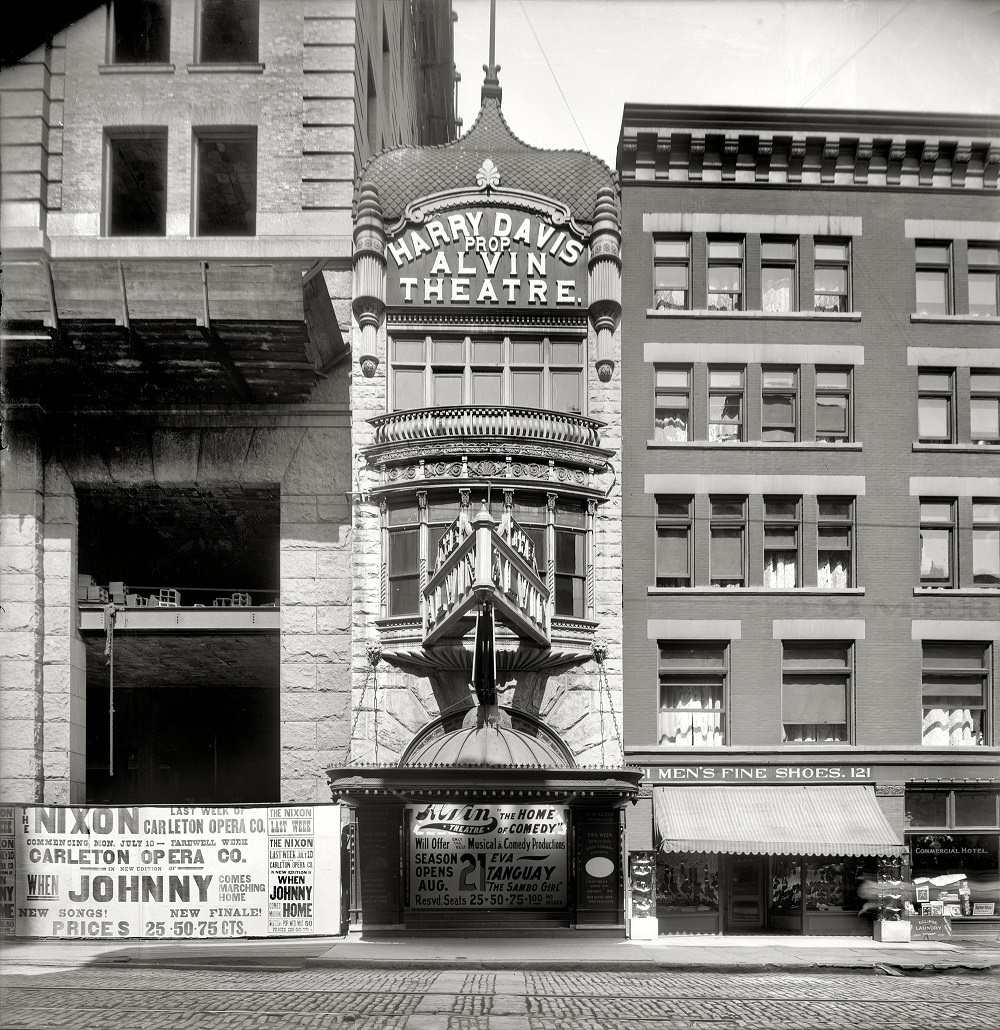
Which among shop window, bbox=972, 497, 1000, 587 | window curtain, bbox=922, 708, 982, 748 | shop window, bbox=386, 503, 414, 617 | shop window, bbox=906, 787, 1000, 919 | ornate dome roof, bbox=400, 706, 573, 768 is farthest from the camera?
shop window, bbox=972, 497, 1000, 587

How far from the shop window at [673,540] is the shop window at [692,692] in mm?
1493

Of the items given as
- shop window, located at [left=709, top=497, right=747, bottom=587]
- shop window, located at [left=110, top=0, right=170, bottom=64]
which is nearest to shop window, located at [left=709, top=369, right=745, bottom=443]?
shop window, located at [left=709, top=497, right=747, bottom=587]

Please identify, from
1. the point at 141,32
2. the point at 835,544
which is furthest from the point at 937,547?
the point at 141,32

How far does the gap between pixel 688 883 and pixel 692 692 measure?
13.3 feet

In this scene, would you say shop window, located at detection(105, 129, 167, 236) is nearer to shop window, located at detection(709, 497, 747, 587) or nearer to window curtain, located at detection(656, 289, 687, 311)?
window curtain, located at detection(656, 289, 687, 311)

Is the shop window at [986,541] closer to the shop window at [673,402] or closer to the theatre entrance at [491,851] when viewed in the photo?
the shop window at [673,402]

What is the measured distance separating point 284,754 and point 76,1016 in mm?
12316

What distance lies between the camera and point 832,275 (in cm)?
2844

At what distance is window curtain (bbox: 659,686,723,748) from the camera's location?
2650 cm

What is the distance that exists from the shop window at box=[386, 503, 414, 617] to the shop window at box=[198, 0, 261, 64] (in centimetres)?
1123

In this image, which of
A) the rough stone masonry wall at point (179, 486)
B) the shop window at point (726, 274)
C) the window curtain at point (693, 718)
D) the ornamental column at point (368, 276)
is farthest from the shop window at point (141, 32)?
the window curtain at point (693, 718)

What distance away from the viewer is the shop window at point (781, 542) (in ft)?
89.6

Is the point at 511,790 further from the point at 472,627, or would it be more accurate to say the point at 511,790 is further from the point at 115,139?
the point at 115,139

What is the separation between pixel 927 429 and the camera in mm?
27844
